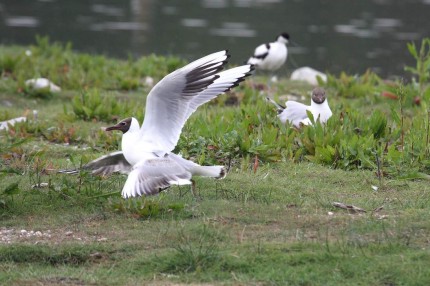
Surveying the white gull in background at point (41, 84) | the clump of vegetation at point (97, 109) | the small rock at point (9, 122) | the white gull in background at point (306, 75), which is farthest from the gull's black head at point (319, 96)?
the white gull in background at point (306, 75)

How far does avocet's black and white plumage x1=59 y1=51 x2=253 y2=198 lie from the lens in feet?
21.4

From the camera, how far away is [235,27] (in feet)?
64.1

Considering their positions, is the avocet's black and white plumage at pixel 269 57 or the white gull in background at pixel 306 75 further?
the avocet's black and white plumage at pixel 269 57

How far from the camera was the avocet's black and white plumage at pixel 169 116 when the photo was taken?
6535mm

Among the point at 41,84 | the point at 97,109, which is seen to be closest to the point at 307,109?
the point at 97,109

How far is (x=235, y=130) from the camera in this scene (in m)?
8.09

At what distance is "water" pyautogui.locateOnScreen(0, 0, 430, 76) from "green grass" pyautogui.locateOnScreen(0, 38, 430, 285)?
749 cm

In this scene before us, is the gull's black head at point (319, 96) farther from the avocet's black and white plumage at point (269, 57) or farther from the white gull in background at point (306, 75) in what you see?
the avocet's black and white plumage at point (269, 57)

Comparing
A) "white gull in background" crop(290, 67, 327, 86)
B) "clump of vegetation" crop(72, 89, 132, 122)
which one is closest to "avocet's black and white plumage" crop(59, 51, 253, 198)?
"clump of vegetation" crop(72, 89, 132, 122)

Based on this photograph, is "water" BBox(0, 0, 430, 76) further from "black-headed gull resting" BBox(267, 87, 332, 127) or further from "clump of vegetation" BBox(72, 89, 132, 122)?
"black-headed gull resting" BBox(267, 87, 332, 127)

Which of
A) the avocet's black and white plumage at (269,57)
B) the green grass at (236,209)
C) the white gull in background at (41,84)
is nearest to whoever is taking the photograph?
the green grass at (236,209)

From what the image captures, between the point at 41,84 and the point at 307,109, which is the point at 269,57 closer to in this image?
the point at 41,84

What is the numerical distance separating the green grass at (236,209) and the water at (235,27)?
7.49 meters

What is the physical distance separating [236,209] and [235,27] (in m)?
13.6
